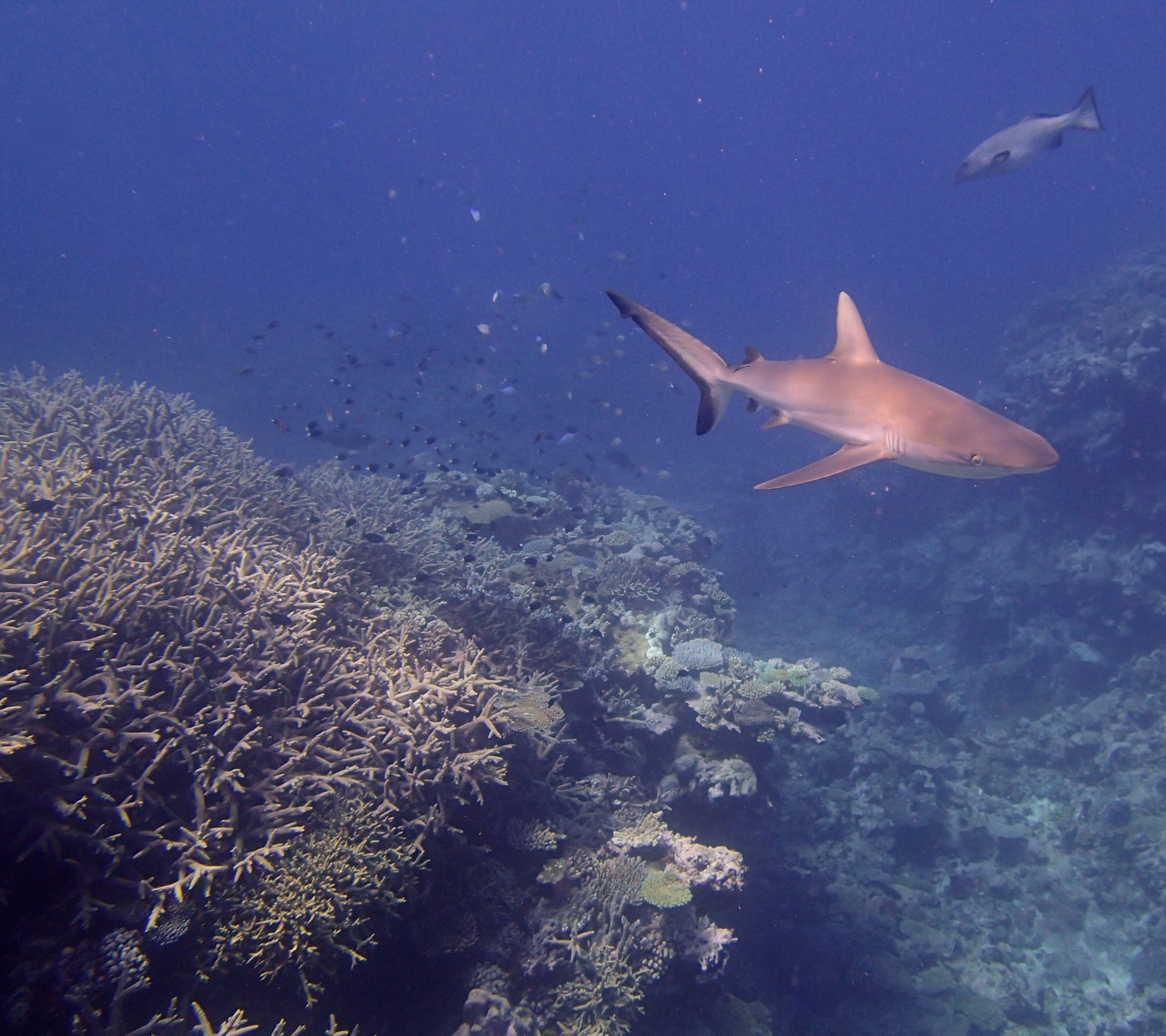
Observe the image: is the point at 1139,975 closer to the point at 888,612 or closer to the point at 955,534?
the point at 888,612

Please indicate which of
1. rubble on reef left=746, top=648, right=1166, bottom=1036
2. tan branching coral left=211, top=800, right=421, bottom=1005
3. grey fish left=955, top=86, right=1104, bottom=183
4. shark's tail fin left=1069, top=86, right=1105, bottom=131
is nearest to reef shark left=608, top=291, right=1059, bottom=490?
tan branching coral left=211, top=800, right=421, bottom=1005

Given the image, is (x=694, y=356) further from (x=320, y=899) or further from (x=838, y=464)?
(x=320, y=899)

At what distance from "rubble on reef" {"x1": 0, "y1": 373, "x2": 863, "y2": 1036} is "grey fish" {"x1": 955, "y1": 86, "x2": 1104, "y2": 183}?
10.0 meters

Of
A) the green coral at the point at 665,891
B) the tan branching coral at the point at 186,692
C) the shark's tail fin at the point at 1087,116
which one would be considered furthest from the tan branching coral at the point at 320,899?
the shark's tail fin at the point at 1087,116

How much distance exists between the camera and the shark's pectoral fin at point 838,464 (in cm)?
348

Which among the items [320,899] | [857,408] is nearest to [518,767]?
[320,899]

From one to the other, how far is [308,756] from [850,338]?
530 cm

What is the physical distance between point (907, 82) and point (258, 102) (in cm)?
16677

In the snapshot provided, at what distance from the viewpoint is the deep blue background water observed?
39.1m

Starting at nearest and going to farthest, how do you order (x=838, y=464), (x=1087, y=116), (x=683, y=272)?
(x=838, y=464), (x=1087, y=116), (x=683, y=272)

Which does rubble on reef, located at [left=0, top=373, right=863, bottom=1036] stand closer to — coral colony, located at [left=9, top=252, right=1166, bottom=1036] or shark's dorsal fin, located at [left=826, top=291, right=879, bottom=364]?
coral colony, located at [left=9, top=252, right=1166, bottom=1036]

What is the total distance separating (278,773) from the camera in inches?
→ 161

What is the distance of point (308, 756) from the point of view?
14.3 ft

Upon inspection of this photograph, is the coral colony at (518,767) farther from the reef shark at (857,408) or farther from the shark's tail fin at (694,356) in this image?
the reef shark at (857,408)
